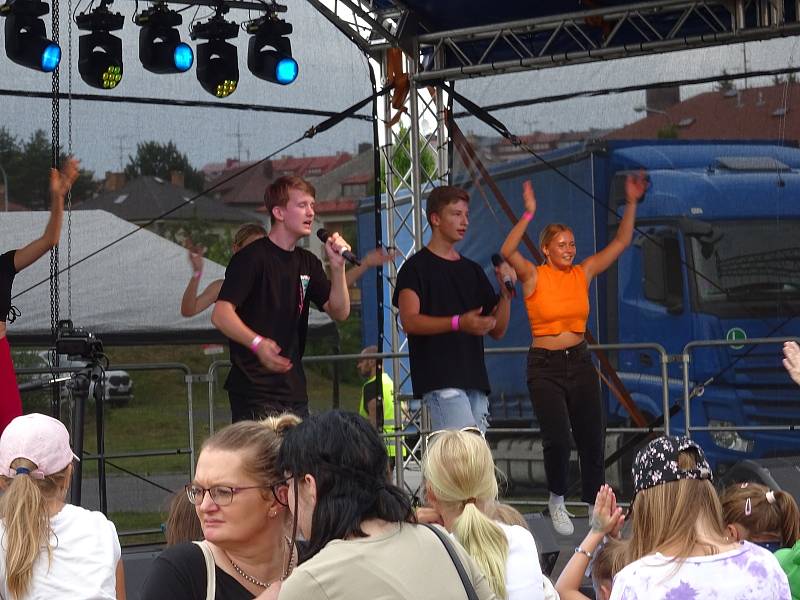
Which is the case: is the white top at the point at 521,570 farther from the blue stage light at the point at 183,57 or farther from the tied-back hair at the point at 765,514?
the blue stage light at the point at 183,57

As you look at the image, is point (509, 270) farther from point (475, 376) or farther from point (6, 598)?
point (6, 598)

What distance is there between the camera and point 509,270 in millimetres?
5848

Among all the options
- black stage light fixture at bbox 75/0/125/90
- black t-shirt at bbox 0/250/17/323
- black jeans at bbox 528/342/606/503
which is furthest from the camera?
black stage light fixture at bbox 75/0/125/90

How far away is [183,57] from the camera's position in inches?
266

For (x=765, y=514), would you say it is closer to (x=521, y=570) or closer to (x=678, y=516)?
(x=521, y=570)

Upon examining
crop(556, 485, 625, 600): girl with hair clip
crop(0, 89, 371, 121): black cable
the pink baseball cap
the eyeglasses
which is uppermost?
crop(0, 89, 371, 121): black cable

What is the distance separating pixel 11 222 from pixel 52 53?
96cm

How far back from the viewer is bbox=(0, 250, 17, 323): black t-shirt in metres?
5.54

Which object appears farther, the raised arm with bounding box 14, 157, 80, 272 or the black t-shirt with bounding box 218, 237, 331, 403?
the raised arm with bounding box 14, 157, 80, 272

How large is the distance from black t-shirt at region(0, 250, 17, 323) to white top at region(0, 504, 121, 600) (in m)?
3.04

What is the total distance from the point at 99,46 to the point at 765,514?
454 centimetres

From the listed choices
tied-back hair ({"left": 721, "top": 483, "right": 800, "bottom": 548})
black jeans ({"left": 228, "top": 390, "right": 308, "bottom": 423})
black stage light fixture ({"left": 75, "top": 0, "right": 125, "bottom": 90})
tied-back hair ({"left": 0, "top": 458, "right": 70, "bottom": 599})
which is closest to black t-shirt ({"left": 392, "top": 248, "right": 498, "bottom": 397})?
black jeans ({"left": 228, "top": 390, "right": 308, "bottom": 423})

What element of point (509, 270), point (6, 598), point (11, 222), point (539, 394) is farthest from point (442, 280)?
point (6, 598)

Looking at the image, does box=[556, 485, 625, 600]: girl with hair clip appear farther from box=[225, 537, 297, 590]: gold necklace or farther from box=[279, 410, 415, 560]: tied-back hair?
box=[279, 410, 415, 560]: tied-back hair
